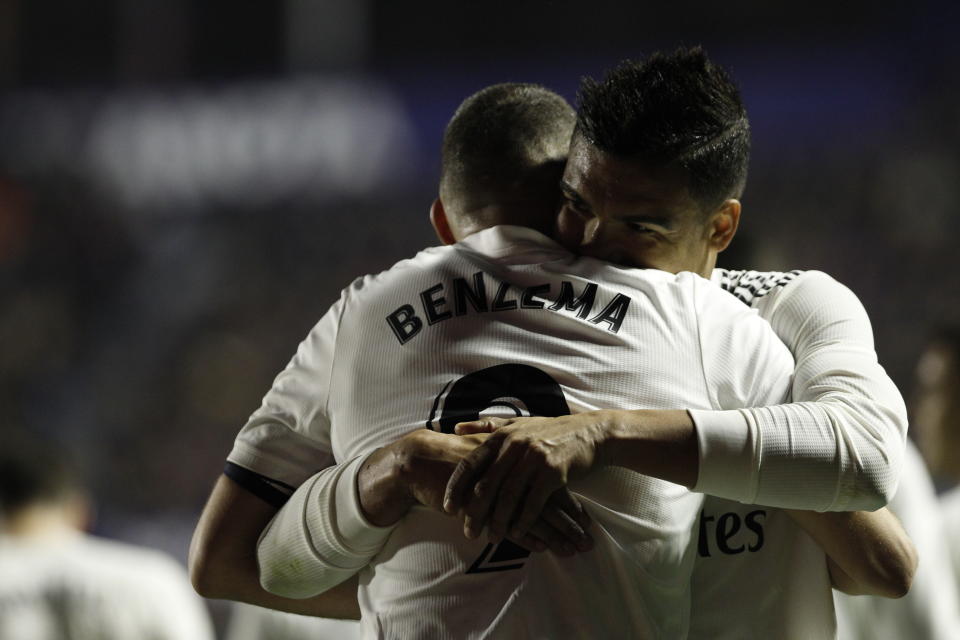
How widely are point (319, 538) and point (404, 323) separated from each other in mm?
370

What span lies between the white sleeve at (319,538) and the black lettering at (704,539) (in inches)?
19.7

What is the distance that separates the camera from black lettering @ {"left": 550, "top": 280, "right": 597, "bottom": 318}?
170cm

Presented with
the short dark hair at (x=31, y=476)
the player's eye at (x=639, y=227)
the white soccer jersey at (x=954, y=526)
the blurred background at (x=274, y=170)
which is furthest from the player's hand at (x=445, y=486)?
the blurred background at (x=274, y=170)

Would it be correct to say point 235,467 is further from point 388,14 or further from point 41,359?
point 388,14

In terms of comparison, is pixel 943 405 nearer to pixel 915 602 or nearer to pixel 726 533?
pixel 915 602

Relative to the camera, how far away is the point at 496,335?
169 cm

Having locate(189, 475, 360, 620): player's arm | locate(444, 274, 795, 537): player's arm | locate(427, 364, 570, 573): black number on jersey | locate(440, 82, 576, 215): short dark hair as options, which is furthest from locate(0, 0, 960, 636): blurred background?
locate(444, 274, 795, 537): player's arm

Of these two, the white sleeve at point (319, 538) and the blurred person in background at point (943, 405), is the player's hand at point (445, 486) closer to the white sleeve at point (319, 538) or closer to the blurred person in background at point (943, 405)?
the white sleeve at point (319, 538)

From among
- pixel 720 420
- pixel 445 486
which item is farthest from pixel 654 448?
pixel 445 486

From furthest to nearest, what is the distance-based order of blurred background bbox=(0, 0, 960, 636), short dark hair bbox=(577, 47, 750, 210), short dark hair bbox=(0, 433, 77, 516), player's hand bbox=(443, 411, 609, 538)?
blurred background bbox=(0, 0, 960, 636), short dark hair bbox=(0, 433, 77, 516), short dark hair bbox=(577, 47, 750, 210), player's hand bbox=(443, 411, 609, 538)

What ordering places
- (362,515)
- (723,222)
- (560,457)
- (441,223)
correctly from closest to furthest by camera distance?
(560,457), (362,515), (723,222), (441,223)

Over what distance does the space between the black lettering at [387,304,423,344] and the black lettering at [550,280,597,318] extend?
22 cm

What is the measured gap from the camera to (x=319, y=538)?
5.55ft

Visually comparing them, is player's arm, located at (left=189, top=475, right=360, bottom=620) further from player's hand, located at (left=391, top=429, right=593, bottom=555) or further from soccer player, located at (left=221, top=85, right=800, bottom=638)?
player's hand, located at (left=391, top=429, right=593, bottom=555)
